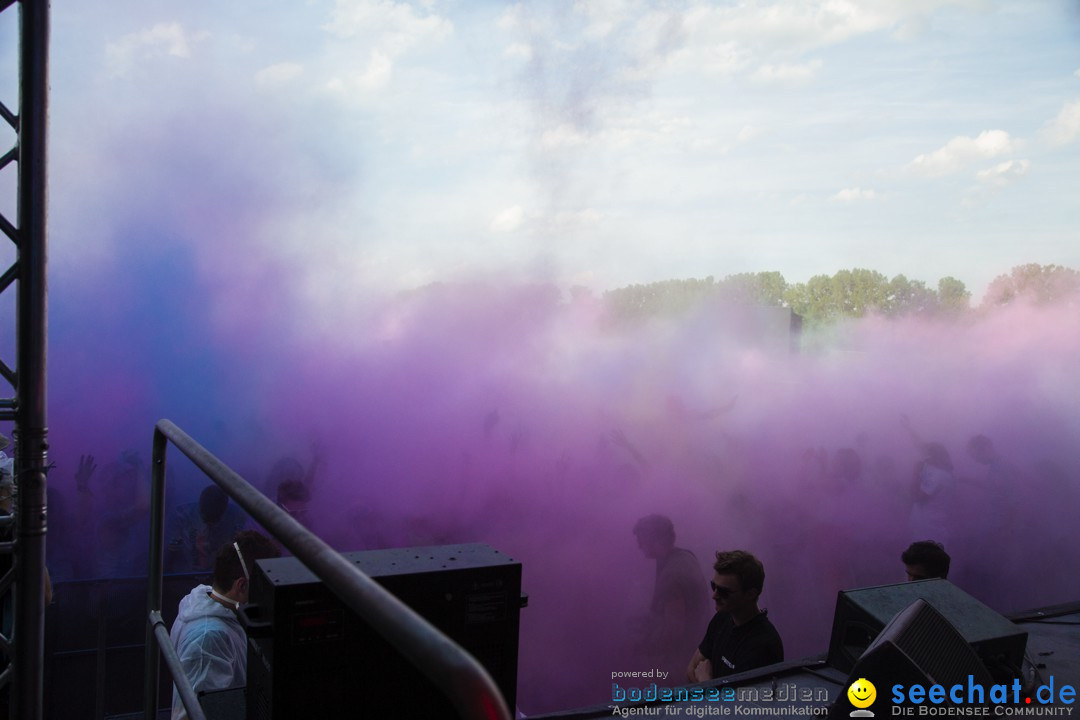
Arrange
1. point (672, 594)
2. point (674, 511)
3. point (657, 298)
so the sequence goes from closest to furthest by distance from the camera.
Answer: point (672, 594) < point (674, 511) < point (657, 298)

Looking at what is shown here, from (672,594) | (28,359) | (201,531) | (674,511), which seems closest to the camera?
(28,359)

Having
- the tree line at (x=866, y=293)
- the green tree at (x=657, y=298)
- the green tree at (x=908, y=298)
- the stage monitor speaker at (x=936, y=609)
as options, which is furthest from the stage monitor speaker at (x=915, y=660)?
the green tree at (x=908, y=298)

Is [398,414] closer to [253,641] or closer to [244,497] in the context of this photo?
[253,641]

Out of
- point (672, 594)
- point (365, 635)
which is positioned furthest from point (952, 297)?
point (365, 635)

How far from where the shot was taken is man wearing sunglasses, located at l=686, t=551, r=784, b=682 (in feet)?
11.3

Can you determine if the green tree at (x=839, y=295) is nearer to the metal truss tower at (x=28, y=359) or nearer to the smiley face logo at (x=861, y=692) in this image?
the smiley face logo at (x=861, y=692)

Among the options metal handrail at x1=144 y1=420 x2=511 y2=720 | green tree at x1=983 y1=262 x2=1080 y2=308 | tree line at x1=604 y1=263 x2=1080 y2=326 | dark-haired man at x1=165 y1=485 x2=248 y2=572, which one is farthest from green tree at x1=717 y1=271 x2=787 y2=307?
metal handrail at x1=144 y1=420 x2=511 y2=720

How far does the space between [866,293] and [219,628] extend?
1046 cm

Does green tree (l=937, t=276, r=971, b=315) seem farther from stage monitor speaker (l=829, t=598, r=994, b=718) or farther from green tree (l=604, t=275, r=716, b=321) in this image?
stage monitor speaker (l=829, t=598, r=994, b=718)

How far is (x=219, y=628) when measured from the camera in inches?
121

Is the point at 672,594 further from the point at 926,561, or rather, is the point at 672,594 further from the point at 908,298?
the point at 908,298

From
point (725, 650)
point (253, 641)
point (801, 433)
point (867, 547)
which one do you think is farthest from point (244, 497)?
point (801, 433)

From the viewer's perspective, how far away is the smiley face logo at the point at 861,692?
217cm

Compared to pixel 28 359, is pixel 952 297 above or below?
above
